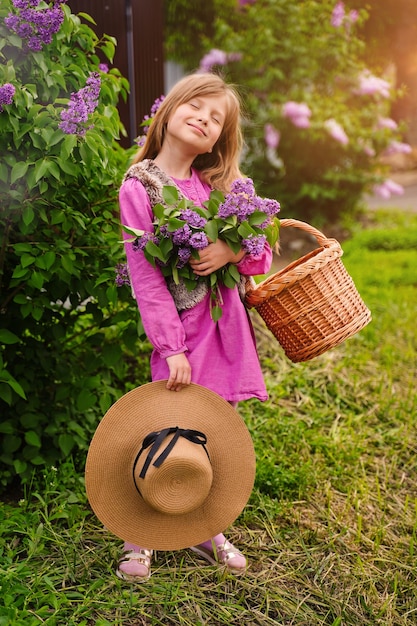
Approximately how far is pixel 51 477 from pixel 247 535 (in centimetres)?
78

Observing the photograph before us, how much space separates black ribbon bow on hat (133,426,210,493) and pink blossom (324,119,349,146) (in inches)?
244

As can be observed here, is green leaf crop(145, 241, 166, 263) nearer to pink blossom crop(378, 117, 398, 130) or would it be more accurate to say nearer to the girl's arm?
the girl's arm

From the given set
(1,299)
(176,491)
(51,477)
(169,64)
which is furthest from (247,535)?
(169,64)

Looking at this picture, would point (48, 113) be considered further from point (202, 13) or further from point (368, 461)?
point (202, 13)

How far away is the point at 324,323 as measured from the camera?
2225 mm

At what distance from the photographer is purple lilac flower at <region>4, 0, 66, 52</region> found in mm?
2006

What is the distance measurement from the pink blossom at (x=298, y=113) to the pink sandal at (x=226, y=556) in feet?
19.7

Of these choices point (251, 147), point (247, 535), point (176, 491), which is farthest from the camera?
point (251, 147)

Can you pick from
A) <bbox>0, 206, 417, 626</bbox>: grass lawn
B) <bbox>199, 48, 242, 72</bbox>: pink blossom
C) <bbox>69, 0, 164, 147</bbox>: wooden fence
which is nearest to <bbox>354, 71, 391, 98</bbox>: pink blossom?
<bbox>199, 48, 242, 72</bbox>: pink blossom

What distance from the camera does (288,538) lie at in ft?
8.17

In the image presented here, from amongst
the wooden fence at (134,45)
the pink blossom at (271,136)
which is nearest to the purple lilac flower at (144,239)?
the wooden fence at (134,45)

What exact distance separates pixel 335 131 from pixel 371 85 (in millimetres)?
778

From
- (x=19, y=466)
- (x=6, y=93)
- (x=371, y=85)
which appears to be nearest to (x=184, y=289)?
(x=6, y=93)

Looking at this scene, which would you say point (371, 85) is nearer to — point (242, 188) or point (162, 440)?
point (242, 188)
